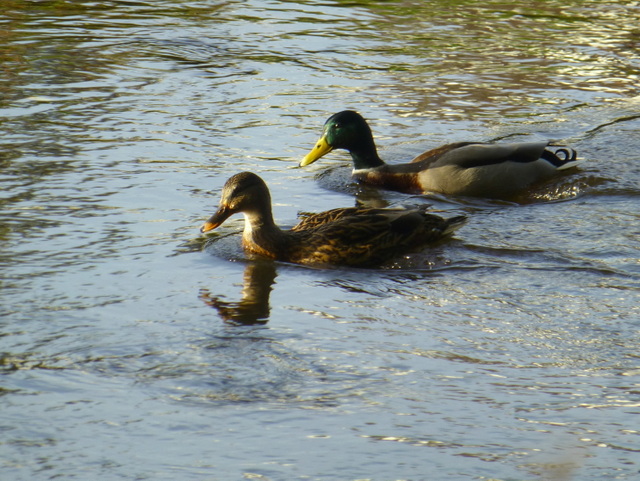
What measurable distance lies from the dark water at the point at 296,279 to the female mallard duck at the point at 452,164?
162mm

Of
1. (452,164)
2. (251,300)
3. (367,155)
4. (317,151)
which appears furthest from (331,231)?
(367,155)

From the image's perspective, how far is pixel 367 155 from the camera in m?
10.4

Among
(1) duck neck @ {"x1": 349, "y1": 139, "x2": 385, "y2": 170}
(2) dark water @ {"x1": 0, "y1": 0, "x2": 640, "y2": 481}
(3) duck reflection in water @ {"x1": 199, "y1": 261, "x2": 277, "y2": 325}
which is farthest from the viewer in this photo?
(1) duck neck @ {"x1": 349, "y1": 139, "x2": 385, "y2": 170}

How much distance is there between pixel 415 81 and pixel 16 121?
14.1 feet

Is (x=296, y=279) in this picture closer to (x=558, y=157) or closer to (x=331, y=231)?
(x=331, y=231)

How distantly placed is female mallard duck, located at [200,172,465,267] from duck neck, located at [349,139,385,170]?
2.15m

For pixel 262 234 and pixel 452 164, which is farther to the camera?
pixel 452 164

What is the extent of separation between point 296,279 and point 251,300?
0.61 meters

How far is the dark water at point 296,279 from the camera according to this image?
494cm

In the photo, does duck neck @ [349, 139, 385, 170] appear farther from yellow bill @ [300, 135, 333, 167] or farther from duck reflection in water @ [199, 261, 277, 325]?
duck reflection in water @ [199, 261, 277, 325]

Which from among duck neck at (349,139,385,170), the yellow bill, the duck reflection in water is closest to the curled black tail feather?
duck neck at (349,139,385,170)

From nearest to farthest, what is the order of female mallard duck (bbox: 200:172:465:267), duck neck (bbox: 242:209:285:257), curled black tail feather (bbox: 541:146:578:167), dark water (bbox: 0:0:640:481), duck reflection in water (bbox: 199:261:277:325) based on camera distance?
dark water (bbox: 0:0:640:481)
duck reflection in water (bbox: 199:261:277:325)
female mallard duck (bbox: 200:172:465:267)
duck neck (bbox: 242:209:285:257)
curled black tail feather (bbox: 541:146:578:167)

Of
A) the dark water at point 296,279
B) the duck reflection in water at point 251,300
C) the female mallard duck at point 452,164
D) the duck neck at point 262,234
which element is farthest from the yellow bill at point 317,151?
the duck reflection in water at point 251,300

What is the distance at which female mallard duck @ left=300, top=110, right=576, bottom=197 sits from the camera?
386 inches
